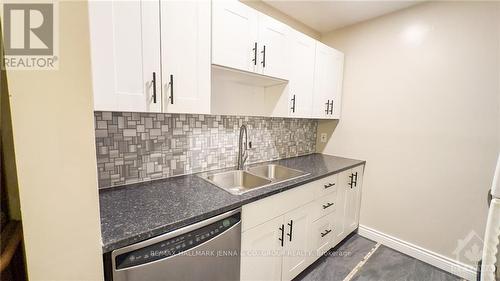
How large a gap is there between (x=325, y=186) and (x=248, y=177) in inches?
25.8

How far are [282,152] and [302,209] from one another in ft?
2.74

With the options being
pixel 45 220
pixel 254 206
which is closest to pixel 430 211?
pixel 254 206

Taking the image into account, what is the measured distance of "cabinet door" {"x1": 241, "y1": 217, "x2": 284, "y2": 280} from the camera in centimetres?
120

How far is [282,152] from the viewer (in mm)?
2258

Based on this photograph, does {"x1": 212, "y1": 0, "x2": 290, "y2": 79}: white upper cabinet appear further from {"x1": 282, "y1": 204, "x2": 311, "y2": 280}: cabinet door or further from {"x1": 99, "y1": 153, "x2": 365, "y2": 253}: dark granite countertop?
{"x1": 282, "y1": 204, "x2": 311, "y2": 280}: cabinet door

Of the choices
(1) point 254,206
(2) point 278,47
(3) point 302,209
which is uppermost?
(2) point 278,47

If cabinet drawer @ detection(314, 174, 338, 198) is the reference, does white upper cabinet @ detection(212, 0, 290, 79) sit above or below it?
above

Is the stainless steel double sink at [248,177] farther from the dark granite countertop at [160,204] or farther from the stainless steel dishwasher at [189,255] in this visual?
the stainless steel dishwasher at [189,255]

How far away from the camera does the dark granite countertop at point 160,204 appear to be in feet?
2.58

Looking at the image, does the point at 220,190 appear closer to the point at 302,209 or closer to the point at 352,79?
the point at 302,209

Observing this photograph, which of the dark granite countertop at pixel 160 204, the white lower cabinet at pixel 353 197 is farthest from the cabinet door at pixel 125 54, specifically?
the white lower cabinet at pixel 353 197

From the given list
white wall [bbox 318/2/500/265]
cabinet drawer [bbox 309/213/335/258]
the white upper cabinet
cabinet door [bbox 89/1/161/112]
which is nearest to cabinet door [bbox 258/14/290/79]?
the white upper cabinet

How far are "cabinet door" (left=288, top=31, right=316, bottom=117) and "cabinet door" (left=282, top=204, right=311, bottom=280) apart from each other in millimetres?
856

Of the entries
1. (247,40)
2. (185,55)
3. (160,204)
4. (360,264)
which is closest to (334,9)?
(247,40)
